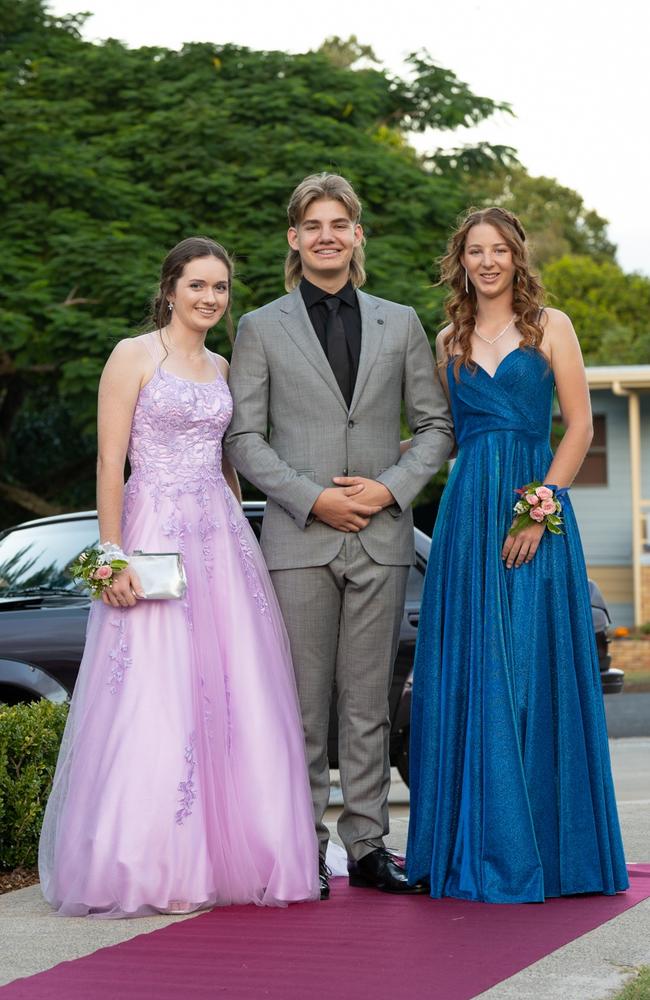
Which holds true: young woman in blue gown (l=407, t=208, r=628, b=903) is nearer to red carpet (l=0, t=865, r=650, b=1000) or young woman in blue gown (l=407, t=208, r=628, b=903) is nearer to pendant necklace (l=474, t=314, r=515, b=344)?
pendant necklace (l=474, t=314, r=515, b=344)

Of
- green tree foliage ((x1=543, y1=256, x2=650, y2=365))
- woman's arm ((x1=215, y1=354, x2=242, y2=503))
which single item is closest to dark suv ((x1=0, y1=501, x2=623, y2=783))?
woman's arm ((x1=215, y1=354, x2=242, y2=503))

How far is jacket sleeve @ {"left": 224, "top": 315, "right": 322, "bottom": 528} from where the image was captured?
5.32 meters

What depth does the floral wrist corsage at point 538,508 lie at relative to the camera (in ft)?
17.3

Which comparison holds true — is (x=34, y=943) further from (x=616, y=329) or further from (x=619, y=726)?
(x=616, y=329)

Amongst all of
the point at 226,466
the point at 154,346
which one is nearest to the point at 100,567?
the point at 226,466

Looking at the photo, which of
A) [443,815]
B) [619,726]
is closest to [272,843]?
[443,815]

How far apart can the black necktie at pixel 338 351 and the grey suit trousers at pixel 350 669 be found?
65 cm

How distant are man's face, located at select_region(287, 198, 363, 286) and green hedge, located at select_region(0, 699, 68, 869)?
2.33m

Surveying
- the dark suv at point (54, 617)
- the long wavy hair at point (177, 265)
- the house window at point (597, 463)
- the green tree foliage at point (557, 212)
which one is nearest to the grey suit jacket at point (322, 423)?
the long wavy hair at point (177, 265)

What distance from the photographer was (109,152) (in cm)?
1970

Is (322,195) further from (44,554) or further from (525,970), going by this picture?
(44,554)

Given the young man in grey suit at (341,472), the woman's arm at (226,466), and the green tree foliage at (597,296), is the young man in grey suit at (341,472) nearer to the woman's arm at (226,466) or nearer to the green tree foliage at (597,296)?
the woman's arm at (226,466)

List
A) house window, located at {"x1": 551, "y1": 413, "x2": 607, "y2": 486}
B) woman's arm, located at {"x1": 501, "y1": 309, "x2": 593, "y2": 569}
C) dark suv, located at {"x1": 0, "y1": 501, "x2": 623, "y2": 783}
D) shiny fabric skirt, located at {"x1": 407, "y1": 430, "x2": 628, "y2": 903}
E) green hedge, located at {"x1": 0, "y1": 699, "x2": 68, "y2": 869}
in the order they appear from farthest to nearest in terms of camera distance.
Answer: house window, located at {"x1": 551, "y1": 413, "x2": 607, "y2": 486}
dark suv, located at {"x1": 0, "y1": 501, "x2": 623, "y2": 783}
green hedge, located at {"x1": 0, "y1": 699, "x2": 68, "y2": 869}
woman's arm, located at {"x1": 501, "y1": 309, "x2": 593, "y2": 569}
shiny fabric skirt, located at {"x1": 407, "y1": 430, "x2": 628, "y2": 903}

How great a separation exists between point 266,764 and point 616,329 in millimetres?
42278
